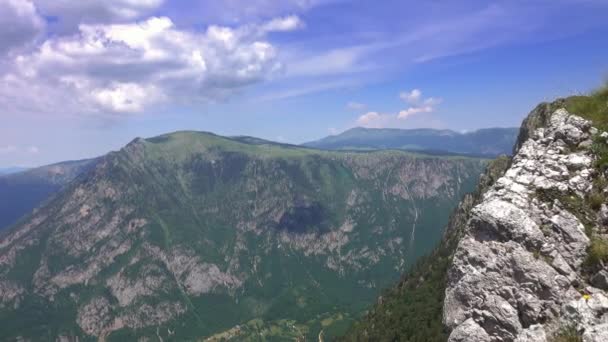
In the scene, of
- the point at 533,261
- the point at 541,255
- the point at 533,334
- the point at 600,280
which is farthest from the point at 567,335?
the point at 541,255

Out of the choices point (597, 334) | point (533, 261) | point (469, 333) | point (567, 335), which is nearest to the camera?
point (597, 334)

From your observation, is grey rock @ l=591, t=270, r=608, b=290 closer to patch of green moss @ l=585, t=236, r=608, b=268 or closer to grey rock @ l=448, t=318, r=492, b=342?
patch of green moss @ l=585, t=236, r=608, b=268

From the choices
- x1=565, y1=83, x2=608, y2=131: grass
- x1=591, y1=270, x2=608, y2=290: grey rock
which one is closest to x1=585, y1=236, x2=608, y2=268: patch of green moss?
x1=591, y1=270, x2=608, y2=290: grey rock

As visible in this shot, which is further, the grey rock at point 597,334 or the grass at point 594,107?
the grass at point 594,107

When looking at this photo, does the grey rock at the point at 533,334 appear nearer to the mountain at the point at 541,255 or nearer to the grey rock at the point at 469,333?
the mountain at the point at 541,255

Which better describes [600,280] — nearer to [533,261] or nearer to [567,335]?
[533,261]

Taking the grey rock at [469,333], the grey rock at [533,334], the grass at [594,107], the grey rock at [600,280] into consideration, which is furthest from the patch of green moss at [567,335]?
the grass at [594,107]

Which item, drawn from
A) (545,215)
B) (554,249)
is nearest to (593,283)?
(554,249)

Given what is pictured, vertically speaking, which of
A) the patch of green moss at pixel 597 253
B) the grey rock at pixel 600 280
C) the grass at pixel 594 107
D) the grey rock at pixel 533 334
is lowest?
the grey rock at pixel 533 334

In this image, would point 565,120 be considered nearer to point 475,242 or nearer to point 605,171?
point 605,171
